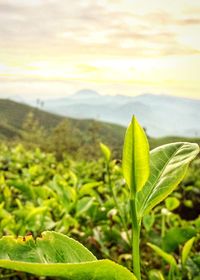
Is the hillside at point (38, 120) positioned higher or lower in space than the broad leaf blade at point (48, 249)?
lower

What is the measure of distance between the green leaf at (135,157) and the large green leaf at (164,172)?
6cm

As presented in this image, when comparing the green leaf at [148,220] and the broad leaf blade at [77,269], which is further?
the green leaf at [148,220]

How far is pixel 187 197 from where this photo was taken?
5.06 m

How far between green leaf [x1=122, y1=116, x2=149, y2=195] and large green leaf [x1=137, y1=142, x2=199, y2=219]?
0.06m

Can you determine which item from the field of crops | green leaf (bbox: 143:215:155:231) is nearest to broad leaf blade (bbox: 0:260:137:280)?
the field of crops

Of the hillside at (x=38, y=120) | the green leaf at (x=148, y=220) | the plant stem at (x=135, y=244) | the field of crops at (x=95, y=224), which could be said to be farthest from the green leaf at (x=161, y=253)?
the hillside at (x=38, y=120)

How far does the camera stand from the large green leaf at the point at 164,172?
2.74 feet

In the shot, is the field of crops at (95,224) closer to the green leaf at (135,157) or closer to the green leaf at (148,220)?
the green leaf at (148,220)

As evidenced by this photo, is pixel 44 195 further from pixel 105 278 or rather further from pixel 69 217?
pixel 105 278

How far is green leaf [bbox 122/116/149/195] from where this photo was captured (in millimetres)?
762

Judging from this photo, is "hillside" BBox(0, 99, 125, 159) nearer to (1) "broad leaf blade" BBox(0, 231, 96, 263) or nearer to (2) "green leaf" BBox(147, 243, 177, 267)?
(2) "green leaf" BBox(147, 243, 177, 267)

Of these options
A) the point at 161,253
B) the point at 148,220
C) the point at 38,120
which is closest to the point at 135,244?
the point at 161,253

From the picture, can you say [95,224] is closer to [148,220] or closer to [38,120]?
[148,220]

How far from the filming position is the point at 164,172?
891 millimetres
